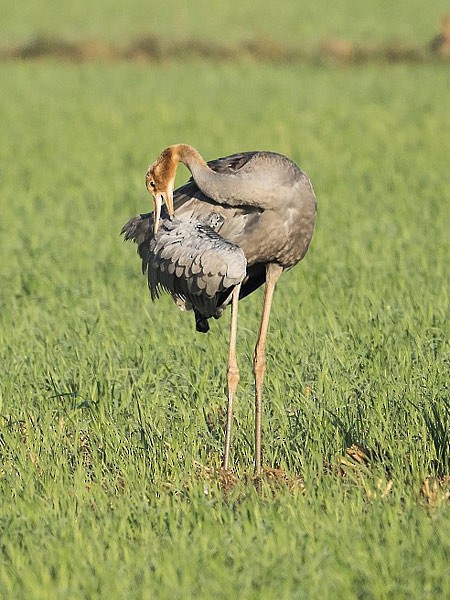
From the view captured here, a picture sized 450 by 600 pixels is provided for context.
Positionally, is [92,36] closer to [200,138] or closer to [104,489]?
[200,138]

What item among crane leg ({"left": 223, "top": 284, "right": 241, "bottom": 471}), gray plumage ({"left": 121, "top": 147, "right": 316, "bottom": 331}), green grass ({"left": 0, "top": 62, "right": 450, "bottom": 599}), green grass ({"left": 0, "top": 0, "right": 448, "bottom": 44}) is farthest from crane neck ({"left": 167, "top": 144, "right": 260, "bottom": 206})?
green grass ({"left": 0, "top": 0, "right": 448, "bottom": 44})

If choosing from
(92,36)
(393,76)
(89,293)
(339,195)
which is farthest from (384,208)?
(92,36)

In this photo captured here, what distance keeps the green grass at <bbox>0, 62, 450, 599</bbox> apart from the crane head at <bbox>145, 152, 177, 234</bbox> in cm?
126

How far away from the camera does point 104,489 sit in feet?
18.8

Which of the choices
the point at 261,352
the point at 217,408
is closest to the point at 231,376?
the point at 261,352

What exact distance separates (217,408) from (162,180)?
61.7 inches

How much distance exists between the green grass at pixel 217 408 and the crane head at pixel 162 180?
1.26 m

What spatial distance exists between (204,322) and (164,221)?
801 millimetres

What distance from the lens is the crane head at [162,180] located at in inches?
238

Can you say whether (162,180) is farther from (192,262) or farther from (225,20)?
(225,20)

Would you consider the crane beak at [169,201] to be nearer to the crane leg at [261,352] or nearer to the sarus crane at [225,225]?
the sarus crane at [225,225]

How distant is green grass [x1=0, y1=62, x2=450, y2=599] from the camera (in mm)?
4656

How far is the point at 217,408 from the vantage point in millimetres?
6980

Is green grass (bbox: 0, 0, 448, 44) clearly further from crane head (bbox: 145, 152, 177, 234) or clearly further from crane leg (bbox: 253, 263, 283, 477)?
crane head (bbox: 145, 152, 177, 234)
